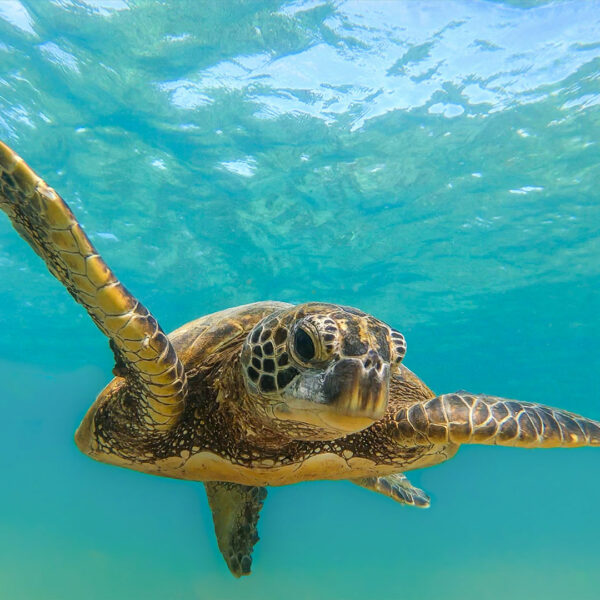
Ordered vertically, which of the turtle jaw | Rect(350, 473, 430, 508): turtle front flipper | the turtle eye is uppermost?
Rect(350, 473, 430, 508): turtle front flipper

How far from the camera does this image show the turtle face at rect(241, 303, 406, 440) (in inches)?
73.4

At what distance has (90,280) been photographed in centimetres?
205

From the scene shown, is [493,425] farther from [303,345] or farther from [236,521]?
[236,521]

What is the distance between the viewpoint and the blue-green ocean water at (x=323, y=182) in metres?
9.48

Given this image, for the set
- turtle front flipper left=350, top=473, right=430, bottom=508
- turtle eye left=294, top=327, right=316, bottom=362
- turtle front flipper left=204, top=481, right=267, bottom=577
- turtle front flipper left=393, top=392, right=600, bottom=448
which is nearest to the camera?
turtle eye left=294, top=327, right=316, bottom=362

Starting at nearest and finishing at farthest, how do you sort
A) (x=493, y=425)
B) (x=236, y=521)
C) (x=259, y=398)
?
(x=259, y=398) < (x=493, y=425) < (x=236, y=521)

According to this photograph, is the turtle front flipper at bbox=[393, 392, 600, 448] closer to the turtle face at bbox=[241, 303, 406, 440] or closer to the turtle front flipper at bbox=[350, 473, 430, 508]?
the turtle face at bbox=[241, 303, 406, 440]

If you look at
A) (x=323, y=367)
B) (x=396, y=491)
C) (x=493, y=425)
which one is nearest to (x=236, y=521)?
(x=396, y=491)

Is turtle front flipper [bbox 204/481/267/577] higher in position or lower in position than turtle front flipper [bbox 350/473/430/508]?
lower

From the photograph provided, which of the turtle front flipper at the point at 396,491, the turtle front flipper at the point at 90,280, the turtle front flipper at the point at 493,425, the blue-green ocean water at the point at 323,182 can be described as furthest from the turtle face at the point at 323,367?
the blue-green ocean water at the point at 323,182

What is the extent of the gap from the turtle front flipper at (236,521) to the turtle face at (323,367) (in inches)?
91.4

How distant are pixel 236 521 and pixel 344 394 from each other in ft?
10.3

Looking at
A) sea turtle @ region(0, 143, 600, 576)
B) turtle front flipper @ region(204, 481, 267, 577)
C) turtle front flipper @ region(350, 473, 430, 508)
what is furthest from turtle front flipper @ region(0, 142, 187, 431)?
turtle front flipper @ region(350, 473, 430, 508)

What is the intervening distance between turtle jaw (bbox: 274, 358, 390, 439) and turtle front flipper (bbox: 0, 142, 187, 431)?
88cm
